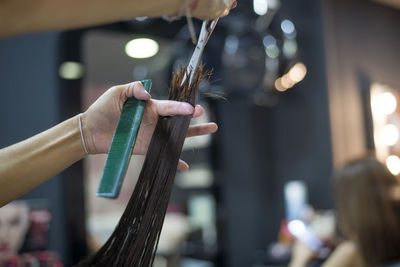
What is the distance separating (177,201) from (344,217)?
239cm

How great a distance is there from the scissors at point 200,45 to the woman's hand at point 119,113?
5 centimetres

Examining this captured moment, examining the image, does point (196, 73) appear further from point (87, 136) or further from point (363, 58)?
point (363, 58)

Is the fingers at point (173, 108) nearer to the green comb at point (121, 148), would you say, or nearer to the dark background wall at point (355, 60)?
the green comb at point (121, 148)

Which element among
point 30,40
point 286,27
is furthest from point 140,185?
point 286,27

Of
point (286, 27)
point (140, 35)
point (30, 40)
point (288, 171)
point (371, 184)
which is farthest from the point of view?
point (288, 171)

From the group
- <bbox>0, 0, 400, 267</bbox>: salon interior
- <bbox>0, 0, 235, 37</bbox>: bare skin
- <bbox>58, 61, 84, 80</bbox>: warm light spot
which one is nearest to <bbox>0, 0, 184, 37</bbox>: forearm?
<bbox>0, 0, 235, 37</bbox>: bare skin

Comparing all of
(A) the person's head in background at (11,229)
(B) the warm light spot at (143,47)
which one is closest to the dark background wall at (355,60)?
(B) the warm light spot at (143,47)

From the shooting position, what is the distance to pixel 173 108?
2.26ft

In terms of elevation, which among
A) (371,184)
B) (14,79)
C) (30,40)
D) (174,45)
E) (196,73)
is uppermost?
(174,45)

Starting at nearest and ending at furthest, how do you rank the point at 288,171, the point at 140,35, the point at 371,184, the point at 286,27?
1. the point at 371,184
2. the point at 140,35
3. the point at 286,27
4. the point at 288,171

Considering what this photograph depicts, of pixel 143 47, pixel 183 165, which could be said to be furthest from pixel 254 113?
pixel 183 165

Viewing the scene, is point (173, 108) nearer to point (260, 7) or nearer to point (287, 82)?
point (260, 7)

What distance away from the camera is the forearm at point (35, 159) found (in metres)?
0.73

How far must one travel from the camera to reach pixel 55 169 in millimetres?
742
